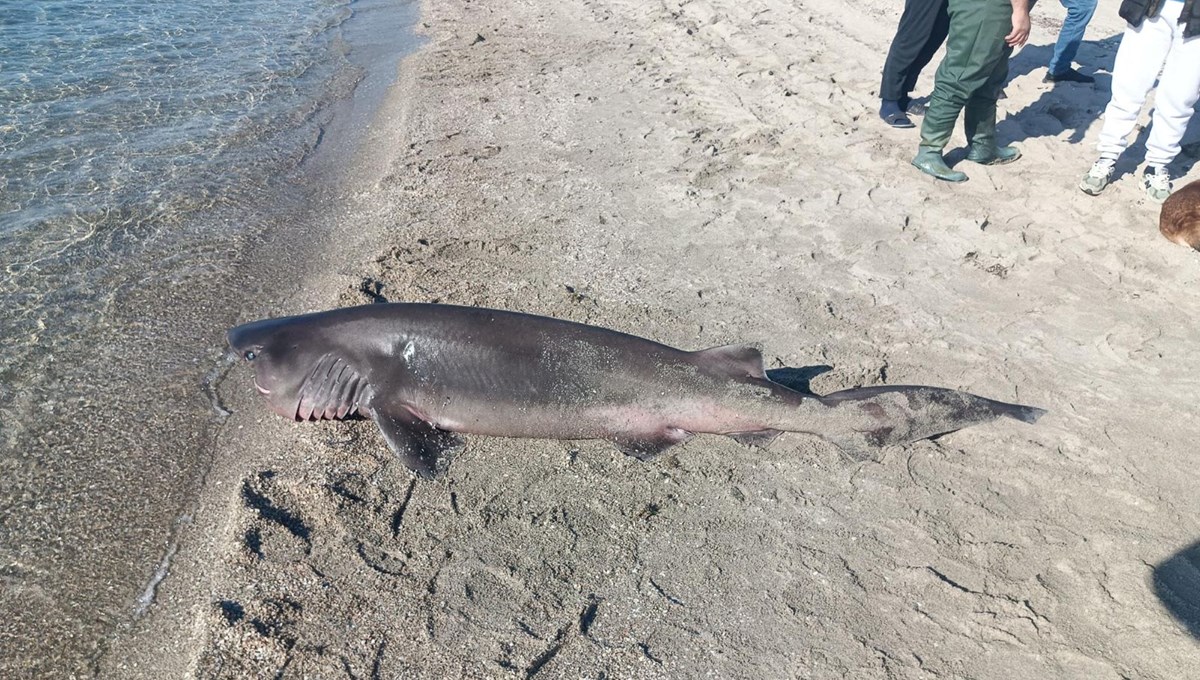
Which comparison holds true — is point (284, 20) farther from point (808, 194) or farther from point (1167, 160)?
point (1167, 160)

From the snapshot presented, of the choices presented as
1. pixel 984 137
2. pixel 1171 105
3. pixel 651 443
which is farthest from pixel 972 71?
pixel 651 443

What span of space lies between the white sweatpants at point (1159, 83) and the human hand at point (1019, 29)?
74cm

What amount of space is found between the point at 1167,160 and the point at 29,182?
9.93 metres

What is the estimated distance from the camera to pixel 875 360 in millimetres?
5242

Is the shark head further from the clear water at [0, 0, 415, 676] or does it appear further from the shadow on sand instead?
the shadow on sand

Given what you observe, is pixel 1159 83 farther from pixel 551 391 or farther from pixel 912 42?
pixel 551 391

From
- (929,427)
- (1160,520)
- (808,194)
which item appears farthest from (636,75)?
(1160,520)

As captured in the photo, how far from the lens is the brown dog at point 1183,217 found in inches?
238

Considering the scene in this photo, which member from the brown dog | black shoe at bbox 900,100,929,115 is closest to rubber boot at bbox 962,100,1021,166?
black shoe at bbox 900,100,929,115

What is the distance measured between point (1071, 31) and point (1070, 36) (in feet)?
0.17

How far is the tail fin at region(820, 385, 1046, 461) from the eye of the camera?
14.7 ft

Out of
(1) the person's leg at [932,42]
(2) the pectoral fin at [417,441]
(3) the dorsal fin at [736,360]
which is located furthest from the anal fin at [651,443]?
(1) the person's leg at [932,42]

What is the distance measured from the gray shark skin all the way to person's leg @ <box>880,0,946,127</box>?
4546 millimetres

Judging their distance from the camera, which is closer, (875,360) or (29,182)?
(875,360)
